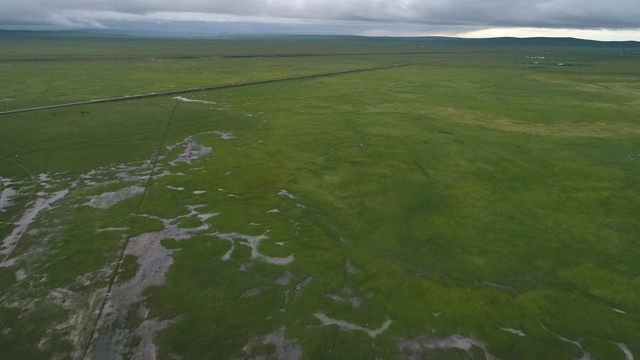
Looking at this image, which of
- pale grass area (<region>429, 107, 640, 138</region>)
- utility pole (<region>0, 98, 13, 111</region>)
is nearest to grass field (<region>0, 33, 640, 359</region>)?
pale grass area (<region>429, 107, 640, 138</region>)

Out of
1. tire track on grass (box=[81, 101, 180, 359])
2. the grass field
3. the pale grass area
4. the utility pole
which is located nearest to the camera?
tire track on grass (box=[81, 101, 180, 359])

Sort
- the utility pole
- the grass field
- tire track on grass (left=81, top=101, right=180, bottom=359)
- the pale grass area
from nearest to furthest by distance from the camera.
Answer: tire track on grass (left=81, top=101, right=180, bottom=359) → the grass field → the pale grass area → the utility pole

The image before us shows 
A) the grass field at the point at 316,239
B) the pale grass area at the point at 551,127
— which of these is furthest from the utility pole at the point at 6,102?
the pale grass area at the point at 551,127

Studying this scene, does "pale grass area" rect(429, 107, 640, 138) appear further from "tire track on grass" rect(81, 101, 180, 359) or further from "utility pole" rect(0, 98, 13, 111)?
"utility pole" rect(0, 98, 13, 111)

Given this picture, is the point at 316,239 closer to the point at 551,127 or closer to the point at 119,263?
the point at 119,263

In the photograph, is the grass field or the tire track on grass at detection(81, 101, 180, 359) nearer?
the tire track on grass at detection(81, 101, 180, 359)

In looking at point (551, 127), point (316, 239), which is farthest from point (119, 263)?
point (551, 127)

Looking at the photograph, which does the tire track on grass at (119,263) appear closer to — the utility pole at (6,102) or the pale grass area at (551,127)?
the utility pole at (6,102)

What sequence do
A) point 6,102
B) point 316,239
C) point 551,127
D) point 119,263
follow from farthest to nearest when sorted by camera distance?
point 6,102
point 551,127
point 316,239
point 119,263
